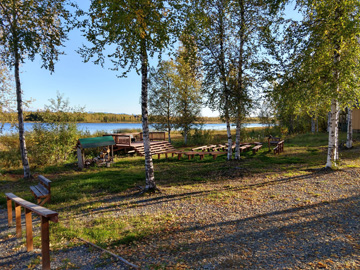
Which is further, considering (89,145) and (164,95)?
(164,95)

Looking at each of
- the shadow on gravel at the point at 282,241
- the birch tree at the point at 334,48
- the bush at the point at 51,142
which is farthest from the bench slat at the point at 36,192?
the birch tree at the point at 334,48

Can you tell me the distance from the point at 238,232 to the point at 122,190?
4.98m

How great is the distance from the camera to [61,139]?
46.8ft

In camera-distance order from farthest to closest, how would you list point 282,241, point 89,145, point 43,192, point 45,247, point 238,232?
point 89,145 → point 43,192 → point 238,232 → point 282,241 → point 45,247

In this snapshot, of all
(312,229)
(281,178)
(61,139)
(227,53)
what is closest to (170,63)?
(227,53)

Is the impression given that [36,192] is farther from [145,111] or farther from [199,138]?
[199,138]

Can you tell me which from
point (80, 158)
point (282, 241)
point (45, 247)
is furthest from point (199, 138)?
point (45, 247)

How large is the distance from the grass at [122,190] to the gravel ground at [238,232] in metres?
0.14

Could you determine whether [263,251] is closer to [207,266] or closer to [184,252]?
[207,266]

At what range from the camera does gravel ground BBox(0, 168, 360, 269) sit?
3.52 m

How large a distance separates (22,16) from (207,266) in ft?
39.6

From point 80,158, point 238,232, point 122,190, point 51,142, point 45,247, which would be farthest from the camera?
point 51,142

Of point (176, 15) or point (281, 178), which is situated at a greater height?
point (176, 15)

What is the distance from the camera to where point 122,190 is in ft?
26.9
